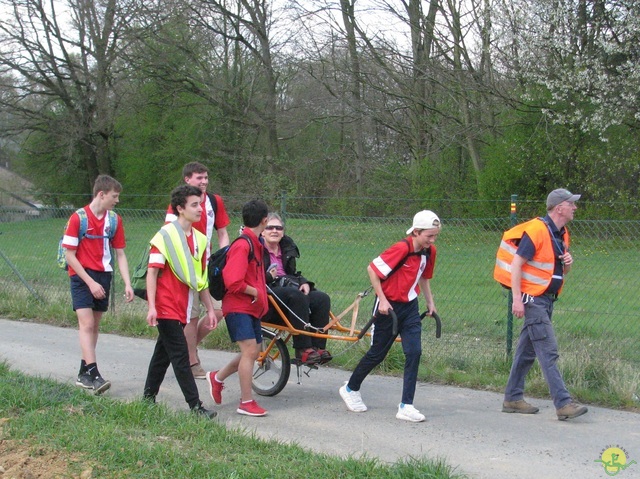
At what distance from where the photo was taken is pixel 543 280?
6059 millimetres

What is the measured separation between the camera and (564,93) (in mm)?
20672

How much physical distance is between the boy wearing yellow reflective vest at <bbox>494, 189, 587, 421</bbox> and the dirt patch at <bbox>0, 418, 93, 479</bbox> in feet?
11.1

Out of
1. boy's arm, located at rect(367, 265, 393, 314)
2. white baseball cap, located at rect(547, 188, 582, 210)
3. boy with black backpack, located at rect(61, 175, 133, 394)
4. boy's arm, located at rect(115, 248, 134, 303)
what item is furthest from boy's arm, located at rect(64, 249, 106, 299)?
white baseball cap, located at rect(547, 188, 582, 210)

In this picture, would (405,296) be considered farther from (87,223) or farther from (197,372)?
(87,223)

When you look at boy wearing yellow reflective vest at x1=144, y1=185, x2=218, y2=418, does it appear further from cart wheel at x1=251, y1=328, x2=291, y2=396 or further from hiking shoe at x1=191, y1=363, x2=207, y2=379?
hiking shoe at x1=191, y1=363, x2=207, y2=379

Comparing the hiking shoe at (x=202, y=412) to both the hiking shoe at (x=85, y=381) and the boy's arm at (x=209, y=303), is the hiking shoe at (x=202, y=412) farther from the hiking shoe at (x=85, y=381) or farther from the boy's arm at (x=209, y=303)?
the hiking shoe at (x=85, y=381)

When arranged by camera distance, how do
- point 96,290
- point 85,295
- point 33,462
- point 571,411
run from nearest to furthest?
point 33,462, point 571,411, point 96,290, point 85,295

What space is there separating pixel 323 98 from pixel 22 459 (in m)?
26.0

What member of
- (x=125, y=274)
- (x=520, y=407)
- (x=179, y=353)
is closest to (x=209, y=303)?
(x=179, y=353)

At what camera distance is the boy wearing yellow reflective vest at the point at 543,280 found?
598cm

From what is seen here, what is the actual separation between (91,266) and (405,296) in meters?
2.72

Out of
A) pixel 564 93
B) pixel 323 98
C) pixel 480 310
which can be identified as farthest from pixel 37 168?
pixel 480 310

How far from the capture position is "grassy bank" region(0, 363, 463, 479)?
457cm

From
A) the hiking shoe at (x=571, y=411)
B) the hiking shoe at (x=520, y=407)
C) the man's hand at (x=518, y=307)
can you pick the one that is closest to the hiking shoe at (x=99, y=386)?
the hiking shoe at (x=520, y=407)
